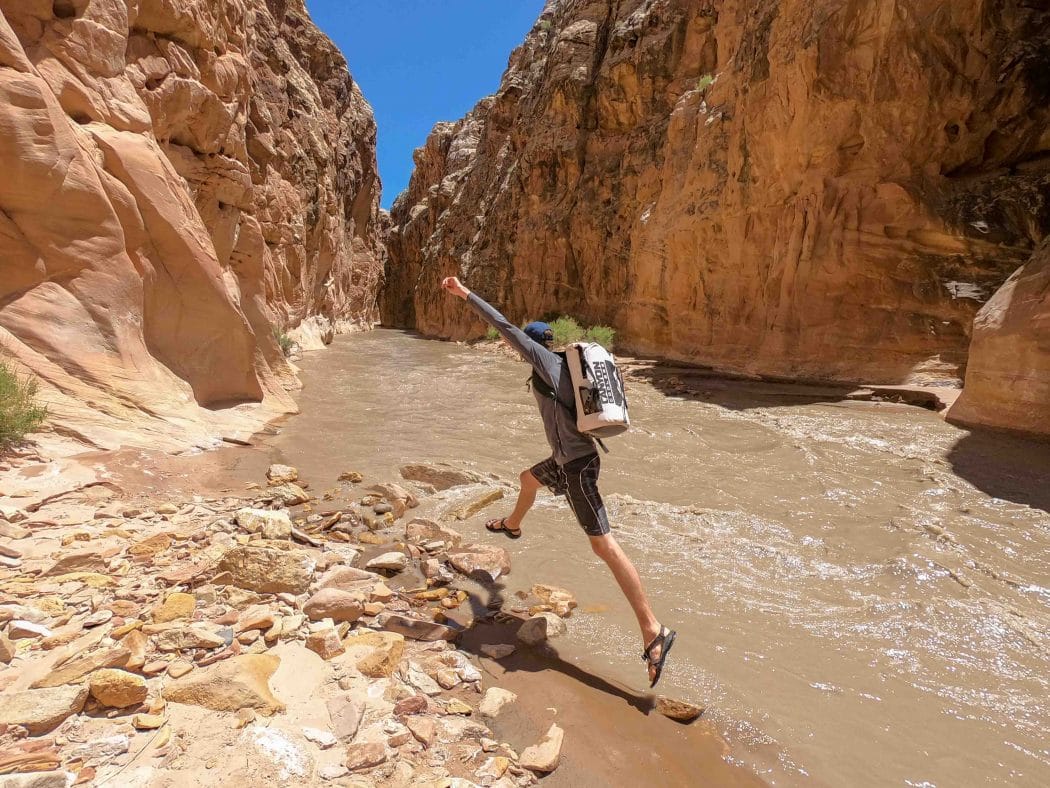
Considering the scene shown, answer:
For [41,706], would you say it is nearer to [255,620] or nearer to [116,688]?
[116,688]

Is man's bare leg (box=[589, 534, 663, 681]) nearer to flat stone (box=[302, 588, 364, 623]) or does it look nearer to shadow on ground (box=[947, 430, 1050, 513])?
flat stone (box=[302, 588, 364, 623])

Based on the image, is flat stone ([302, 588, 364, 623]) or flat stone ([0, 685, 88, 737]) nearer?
flat stone ([0, 685, 88, 737])

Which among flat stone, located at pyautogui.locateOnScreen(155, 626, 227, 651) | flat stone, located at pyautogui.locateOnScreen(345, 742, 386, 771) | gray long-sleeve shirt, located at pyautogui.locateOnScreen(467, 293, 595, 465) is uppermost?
gray long-sleeve shirt, located at pyautogui.locateOnScreen(467, 293, 595, 465)

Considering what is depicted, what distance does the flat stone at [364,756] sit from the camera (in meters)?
1.58

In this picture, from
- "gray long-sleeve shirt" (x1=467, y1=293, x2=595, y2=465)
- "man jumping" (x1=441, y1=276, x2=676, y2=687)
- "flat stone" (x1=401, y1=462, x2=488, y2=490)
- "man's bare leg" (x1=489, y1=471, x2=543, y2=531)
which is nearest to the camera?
"man jumping" (x1=441, y1=276, x2=676, y2=687)

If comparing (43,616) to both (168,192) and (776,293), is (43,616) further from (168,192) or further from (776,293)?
(776,293)

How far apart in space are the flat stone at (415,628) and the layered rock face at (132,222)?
3.26m

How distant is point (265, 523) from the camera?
3221mm

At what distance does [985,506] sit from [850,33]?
978 cm

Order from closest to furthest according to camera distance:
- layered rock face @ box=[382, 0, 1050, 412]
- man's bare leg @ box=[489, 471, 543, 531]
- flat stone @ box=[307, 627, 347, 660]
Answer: flat stone @ box=[307, 627, 347, 660]
man's bare leg @ box=[489, 471, 543, 531]
layered rock face @ box=[382, 0, 1050, 412]

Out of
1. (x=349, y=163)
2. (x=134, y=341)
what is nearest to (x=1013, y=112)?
(x=134, y=341)

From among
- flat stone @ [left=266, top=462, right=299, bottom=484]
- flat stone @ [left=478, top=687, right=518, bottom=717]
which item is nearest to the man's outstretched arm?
flat stone @ [left=478, top=687, right=518, bottom=717]

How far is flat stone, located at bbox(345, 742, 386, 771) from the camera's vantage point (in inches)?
62.2

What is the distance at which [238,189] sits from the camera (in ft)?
29.4
